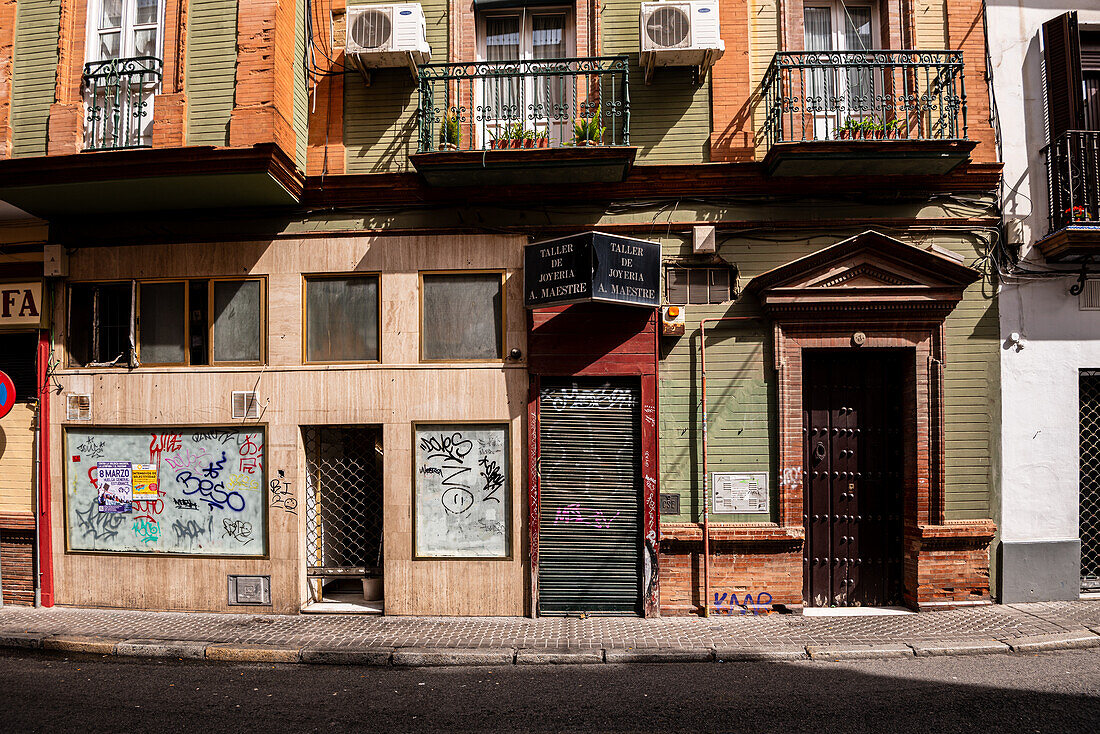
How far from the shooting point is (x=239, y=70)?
7.69 meters

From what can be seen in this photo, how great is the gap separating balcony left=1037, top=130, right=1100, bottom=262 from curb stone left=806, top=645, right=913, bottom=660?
5.32 m

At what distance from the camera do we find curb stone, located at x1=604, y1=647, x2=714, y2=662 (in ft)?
21.4

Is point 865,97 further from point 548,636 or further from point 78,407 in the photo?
point 78,407

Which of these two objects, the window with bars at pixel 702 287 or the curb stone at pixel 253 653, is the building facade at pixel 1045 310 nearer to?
the window with bars at pixel 702 287

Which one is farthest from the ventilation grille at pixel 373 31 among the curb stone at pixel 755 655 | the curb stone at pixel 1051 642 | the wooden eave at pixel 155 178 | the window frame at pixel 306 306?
the curb stone at pixel 1051 642

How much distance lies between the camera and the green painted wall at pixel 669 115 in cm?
812

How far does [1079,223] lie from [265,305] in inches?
409

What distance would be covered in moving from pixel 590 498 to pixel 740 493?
75.1 inches

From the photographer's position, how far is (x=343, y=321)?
827cm

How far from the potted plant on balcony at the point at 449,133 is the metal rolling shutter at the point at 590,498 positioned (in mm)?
3359

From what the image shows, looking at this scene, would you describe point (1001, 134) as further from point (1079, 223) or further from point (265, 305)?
point (265, 305)

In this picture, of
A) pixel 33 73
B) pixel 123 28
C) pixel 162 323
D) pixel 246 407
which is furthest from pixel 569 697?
pixel 33 73

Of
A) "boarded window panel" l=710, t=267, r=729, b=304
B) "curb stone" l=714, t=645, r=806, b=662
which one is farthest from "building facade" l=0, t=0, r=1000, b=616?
"curb stone" l=714, t=645, r=806, b=662

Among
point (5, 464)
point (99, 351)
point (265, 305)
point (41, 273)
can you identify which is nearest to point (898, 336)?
point (265, 305)
